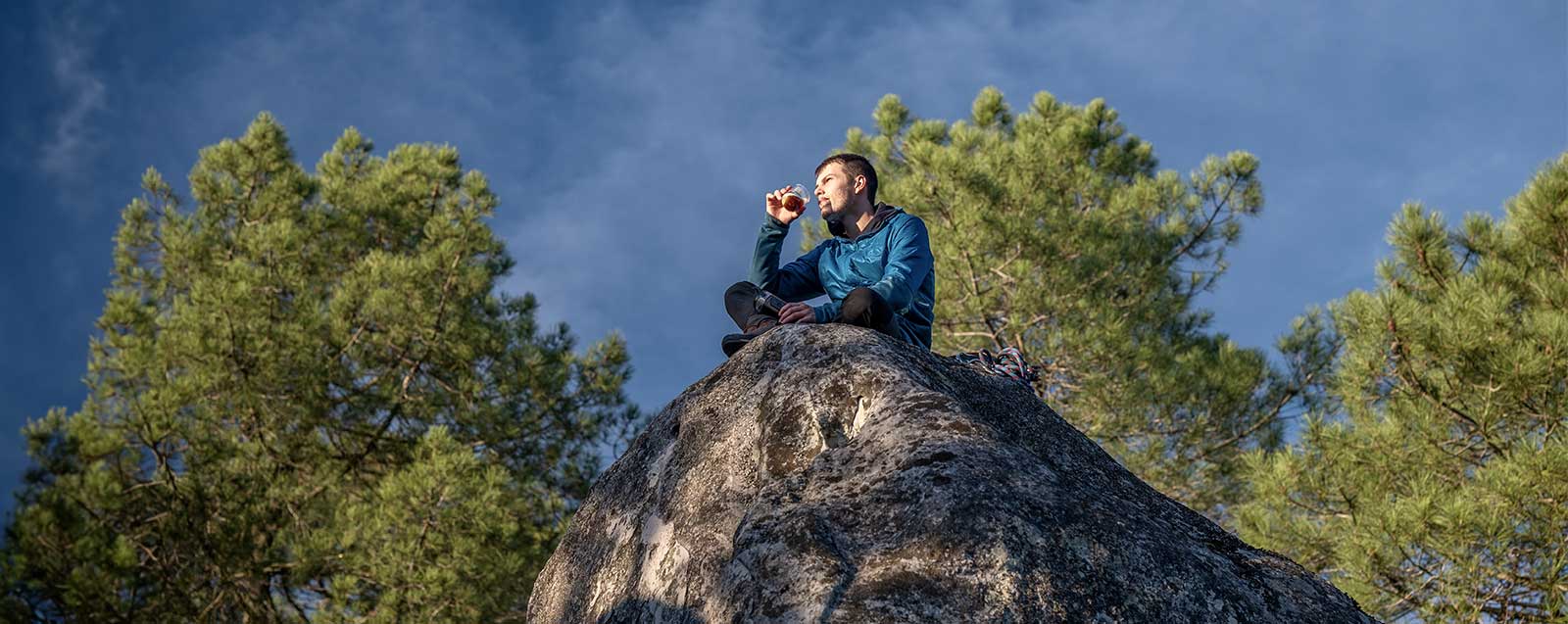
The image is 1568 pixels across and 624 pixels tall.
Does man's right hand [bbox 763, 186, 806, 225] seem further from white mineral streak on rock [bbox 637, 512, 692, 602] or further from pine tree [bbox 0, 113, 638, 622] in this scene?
pine tree [bbox 0, 113, 638, 622]

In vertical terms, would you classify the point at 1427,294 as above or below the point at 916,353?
above

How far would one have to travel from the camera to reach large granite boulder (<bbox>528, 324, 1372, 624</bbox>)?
6.91 ft

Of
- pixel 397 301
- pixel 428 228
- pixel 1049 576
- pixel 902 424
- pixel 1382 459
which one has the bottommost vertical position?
pixel 1049 576

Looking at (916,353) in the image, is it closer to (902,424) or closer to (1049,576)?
(902,424)

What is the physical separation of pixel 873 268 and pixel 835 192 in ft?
1.03

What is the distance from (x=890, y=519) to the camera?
7.25 feet

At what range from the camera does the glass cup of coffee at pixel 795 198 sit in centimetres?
383

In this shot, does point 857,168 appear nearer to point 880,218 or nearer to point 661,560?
point 880,218

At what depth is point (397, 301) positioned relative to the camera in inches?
384

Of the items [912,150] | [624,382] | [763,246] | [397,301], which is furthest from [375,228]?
[763,246]

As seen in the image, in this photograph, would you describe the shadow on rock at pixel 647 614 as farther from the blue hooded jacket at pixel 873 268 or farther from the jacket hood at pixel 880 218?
the jacket hood at pixel 880 218

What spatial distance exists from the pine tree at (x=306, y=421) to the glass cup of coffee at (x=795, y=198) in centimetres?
554

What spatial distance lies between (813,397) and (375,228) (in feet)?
30.5

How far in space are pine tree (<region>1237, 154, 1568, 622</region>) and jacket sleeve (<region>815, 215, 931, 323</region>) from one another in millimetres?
4390
